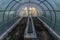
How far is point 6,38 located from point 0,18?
3287 millimetres

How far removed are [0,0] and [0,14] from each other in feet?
2.68

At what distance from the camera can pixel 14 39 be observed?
7168 millimetres

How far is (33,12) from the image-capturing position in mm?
39875

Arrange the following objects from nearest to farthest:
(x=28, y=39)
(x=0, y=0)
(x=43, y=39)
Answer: (x=28, y=39)
(x=43, y=39)
(x=0, y=0)

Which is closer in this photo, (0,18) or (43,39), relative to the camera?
(43,39)

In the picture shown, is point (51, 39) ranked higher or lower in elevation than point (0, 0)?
lower

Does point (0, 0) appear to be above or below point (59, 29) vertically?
above

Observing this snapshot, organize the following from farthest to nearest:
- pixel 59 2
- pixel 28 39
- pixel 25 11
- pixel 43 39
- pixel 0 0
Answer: pixel 25 11 → pixel 0 0 → pixel 59 2 → pixel 43 39 → pixel 28 39

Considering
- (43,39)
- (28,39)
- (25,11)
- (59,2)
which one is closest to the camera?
(28,39)

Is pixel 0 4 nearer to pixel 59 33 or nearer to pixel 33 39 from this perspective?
pixel 59 33

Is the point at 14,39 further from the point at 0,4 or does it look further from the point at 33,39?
the point at 0,4

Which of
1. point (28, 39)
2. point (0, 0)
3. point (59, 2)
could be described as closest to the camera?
point (28, 39)

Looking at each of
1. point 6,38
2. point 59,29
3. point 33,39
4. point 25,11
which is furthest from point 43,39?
point 25,11

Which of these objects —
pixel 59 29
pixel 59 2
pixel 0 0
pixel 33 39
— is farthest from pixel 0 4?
pixel 33 39
